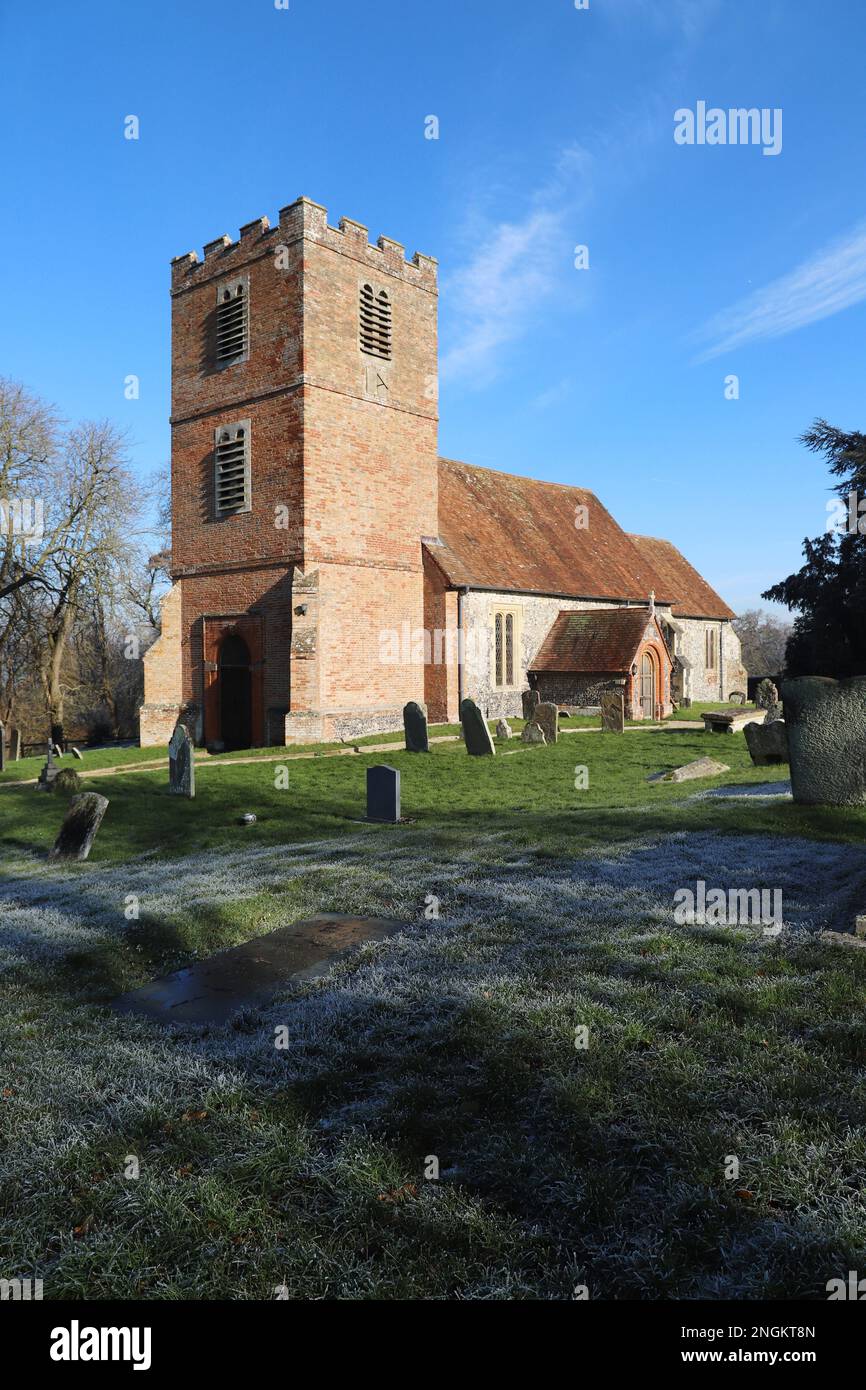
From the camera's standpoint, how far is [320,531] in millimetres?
21859

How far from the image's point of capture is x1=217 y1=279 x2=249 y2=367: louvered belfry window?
74.2 ft

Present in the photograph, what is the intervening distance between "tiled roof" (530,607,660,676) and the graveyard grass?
1985cm

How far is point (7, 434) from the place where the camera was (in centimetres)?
3189

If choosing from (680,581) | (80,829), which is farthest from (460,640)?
(680,581)

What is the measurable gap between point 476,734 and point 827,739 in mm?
→ 9018

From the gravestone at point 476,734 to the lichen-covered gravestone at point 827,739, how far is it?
839cm

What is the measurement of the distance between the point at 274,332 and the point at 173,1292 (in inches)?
902

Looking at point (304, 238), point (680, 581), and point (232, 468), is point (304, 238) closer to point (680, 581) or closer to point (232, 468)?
point (232, 468)

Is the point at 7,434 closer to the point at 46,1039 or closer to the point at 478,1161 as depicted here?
the point at 46,1039

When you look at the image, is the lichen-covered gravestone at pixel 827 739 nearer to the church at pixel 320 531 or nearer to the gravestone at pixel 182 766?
the gravestone at pixel 182 766

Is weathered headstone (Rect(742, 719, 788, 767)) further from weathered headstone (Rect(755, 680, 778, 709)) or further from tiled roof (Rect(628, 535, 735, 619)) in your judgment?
tiled roof (Rect(628, 535, 735, 619))

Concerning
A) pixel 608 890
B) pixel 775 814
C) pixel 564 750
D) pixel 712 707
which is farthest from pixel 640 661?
pixel 608 890

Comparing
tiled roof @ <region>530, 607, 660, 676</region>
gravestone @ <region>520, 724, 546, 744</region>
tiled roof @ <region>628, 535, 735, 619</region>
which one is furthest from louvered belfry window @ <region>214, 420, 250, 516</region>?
tiled roof @ <region>628, 535, 735, 619</region>

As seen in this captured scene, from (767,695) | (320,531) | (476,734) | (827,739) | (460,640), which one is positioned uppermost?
(320,531)
